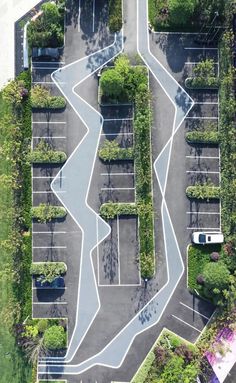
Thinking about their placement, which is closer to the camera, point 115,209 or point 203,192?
point 115,209

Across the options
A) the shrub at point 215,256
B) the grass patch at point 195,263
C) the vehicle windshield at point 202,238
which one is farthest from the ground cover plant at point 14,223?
the shrub at point 215,256

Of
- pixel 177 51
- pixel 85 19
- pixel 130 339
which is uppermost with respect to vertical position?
pixel 85 19

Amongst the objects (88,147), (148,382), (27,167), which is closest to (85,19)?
(88,147)

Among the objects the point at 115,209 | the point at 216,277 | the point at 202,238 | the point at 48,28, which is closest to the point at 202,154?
the point at 202,238

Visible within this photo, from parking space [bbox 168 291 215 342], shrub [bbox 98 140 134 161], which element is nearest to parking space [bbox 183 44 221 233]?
shrub [bbox 98 140 134 161]

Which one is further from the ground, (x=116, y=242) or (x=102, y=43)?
(x=102, y=43)

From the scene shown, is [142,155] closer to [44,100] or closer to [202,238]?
[202,238]

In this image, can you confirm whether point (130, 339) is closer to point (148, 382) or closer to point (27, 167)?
point (148, 382)
